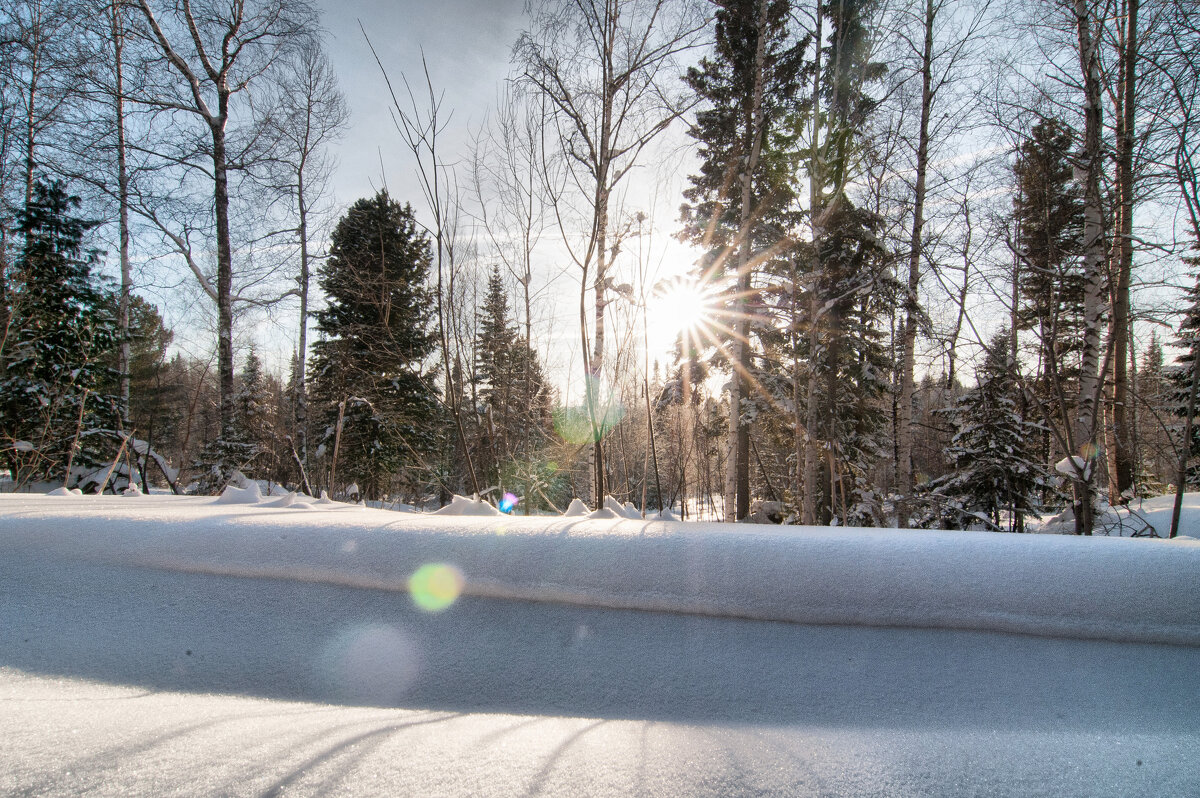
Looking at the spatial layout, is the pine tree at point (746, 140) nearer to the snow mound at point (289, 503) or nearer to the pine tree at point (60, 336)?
the snow mound at point (289, 503)

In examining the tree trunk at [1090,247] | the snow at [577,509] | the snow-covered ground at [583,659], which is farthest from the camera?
the tree trunk at [1090,247]

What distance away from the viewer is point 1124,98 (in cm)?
420

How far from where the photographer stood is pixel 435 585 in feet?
6.59

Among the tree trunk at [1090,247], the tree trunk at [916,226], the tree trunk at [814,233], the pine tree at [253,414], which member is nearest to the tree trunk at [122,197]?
the pine tree at [253,414]

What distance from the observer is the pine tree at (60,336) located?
333 inches

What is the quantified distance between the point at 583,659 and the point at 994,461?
759cm

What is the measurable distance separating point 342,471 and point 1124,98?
16.8 metres

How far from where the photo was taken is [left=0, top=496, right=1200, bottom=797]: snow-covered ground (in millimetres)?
1193

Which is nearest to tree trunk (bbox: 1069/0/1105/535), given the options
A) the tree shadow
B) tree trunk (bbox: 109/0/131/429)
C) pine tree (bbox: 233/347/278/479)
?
the tree shadow

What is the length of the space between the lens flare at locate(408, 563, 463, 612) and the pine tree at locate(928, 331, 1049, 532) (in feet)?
24.3

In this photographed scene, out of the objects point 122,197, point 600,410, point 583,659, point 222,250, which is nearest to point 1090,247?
point 600,410

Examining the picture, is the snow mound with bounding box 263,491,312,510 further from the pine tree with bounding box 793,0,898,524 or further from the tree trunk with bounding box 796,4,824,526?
the tree trunk with bounding box 796,4,824,526

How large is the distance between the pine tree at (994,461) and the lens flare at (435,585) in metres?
7.40

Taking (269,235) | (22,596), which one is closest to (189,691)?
(22,596)
